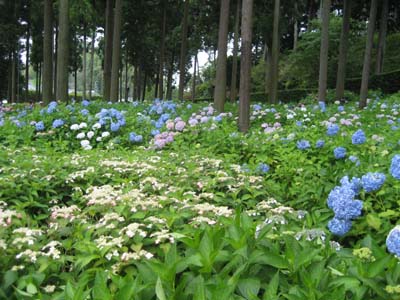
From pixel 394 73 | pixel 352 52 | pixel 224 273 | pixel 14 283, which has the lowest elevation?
pixel 14 283

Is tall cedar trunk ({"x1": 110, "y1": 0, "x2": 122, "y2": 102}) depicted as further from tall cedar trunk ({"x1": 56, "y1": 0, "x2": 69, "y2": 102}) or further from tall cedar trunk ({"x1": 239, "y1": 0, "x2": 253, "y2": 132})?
tall cedar trunk ({"x1": 239, "y1": 0, "x2": 253, "y2": 132})

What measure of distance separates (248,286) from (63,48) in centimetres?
969

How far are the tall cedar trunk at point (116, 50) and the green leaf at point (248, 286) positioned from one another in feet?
35.7

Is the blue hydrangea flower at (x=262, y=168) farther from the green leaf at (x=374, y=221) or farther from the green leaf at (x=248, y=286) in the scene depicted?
the green leaf at (x=248, y=286)

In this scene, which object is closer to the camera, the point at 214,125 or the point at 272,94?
the point at 214,125

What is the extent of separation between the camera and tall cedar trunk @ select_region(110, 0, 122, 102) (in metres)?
11.7

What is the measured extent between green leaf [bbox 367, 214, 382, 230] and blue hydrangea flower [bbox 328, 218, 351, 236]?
4.9 inches

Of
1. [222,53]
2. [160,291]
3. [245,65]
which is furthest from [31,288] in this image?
[222,53]

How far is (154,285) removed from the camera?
1694 mm

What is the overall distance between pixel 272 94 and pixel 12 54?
2320 centimetres

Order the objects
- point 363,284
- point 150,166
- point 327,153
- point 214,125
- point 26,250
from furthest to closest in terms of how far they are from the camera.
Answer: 1. point 214,125
2. point 327,153
3. point 150,166
4. point 26,250
5. point 363,284

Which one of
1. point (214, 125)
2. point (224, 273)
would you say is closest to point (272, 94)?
point (214, 125)

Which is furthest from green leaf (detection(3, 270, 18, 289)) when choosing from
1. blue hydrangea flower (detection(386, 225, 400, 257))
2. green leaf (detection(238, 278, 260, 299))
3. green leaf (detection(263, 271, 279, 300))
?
blue hydrangea flower (detection(386, 225, 400, 257))

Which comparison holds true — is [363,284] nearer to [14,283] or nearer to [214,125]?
[14,283]
